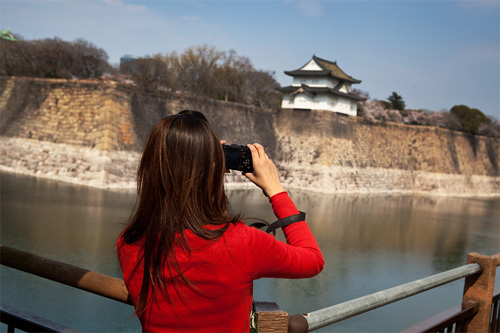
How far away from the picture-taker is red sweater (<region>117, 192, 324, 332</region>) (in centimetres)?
104

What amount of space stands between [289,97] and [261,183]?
24069 mm

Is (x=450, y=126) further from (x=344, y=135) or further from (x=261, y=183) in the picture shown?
(x=261, y=183)

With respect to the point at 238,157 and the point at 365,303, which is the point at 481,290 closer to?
the point at 365,303

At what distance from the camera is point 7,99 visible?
17.7 metres

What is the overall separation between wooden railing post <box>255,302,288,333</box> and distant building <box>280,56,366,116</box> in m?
23.2

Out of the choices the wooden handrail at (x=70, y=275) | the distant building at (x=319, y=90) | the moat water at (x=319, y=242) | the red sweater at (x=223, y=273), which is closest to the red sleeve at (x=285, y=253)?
the red sweater at (x=223, y=273)

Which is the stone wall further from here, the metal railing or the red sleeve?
the red sleeve

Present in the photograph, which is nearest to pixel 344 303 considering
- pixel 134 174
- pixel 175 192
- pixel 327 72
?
pixel 175 192

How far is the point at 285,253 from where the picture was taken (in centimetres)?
107

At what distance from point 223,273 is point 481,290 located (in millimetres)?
1935

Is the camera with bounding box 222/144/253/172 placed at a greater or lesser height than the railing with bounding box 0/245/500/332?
greater

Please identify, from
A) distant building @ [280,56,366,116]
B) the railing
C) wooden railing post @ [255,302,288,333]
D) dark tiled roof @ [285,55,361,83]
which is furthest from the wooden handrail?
dark tiled roof @ [285,55,361,83]

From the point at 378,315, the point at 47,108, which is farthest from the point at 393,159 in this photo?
the point at 378,315

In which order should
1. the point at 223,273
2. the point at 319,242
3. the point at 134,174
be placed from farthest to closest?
the point at 134,174 → the point at 319,242 → the point at 223,273
